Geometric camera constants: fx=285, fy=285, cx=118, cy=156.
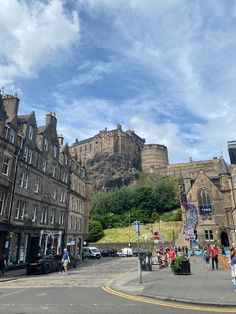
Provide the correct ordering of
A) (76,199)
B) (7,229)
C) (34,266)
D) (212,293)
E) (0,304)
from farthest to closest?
(76,199)
(7,229)
(34,266)
(212,293)
(0,304)

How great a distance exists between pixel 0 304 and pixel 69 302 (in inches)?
99.7

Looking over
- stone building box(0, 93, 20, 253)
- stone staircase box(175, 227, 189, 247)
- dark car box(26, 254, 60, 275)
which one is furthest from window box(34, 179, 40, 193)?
stone staircase box(175, 227, 189, 247)

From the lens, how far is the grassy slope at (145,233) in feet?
213

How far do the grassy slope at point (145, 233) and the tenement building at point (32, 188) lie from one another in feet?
87.9

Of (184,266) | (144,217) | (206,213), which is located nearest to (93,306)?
(184,266)

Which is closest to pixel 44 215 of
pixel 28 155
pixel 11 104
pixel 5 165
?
pixel 28 155

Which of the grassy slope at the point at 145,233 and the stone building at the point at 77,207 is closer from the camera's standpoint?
the stone building at the point at 77,207

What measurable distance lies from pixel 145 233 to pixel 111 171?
4956 centimetres

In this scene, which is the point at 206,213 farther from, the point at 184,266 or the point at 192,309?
the point at 192,309

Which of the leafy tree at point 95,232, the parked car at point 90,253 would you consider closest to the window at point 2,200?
the parked car at point 90,253

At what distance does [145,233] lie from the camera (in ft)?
224

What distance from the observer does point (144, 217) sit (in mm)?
80625

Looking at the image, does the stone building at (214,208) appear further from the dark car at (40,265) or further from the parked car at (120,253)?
the dark car at (40,265)

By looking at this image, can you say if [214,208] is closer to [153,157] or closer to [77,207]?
[77,207]
